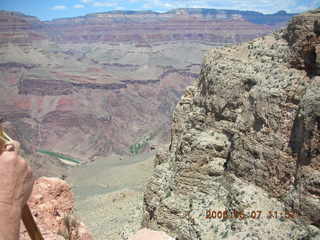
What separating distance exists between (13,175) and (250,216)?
9.76m

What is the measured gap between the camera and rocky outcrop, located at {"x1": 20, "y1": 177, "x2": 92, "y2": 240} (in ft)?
20.2

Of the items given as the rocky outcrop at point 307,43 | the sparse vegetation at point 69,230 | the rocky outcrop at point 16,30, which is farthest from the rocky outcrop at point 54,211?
the rocky outcrop at point 16,30

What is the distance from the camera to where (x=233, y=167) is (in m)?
13.5

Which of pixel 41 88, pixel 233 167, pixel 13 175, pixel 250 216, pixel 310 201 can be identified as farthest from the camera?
pixel 41 88

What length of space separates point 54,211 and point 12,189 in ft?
14.0

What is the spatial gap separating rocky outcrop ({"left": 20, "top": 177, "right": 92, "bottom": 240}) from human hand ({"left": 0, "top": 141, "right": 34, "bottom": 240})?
252 centimetres

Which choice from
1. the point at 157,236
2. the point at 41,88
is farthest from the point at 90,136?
the point at 157,236

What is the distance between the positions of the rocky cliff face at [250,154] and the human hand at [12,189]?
344 inches

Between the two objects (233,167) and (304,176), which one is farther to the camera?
(233,167)

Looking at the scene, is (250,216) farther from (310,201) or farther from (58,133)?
(58,133)

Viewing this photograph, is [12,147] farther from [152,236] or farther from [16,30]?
[16,30]

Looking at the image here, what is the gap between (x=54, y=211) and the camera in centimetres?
714

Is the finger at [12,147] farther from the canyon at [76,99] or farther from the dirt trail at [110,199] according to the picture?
the canyon at [76,99]

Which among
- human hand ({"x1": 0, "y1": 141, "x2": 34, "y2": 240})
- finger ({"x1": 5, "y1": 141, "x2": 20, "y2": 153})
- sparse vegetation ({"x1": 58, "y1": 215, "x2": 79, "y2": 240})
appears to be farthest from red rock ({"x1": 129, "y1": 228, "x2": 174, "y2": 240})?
finger ({"x1": 5, "y1": 141, "x2": 20, "y2": 153})
